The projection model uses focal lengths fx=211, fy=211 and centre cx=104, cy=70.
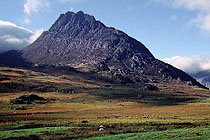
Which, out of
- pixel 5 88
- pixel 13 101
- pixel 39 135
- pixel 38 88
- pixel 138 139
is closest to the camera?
pixel 138 139

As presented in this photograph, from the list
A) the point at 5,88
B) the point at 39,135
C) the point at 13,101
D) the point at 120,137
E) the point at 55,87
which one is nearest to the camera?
the point at 120,137

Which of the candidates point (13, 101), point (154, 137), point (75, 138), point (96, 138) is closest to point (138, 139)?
point (154, 137)

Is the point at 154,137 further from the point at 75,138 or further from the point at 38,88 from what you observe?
the point at 38,88

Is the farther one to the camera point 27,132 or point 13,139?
point 27,132

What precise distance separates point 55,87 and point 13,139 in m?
158

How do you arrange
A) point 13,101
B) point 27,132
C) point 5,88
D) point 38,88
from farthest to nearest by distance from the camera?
1. point 38,88
2. point 5,88
3. point 13,101
4. point 27,132

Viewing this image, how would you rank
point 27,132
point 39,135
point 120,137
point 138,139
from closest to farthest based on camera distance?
1. point 138,139
2. point 120,137
3. point 39,135
4. point 27,132

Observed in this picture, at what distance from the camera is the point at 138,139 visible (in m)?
31.3

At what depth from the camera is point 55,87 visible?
187 m

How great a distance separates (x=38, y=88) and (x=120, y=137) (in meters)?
152

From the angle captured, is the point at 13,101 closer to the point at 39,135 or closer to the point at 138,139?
the point at 39,135

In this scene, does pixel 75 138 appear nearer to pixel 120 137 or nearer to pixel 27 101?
pixel 120 137

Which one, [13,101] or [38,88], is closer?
[13,101]

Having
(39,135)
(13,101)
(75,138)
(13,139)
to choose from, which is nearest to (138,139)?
(75,138)
